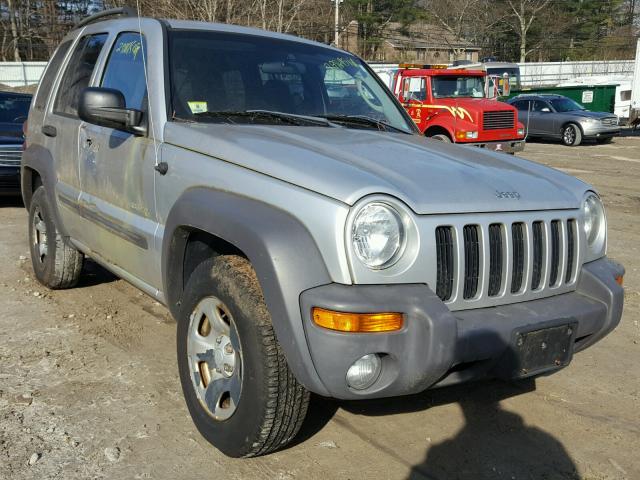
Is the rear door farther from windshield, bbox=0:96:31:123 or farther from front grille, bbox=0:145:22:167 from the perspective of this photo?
windshield, bbox=0:96:31:123

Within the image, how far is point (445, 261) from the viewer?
9.09 feet

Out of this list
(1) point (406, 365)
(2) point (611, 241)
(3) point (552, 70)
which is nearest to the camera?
(1) point (406, 365)

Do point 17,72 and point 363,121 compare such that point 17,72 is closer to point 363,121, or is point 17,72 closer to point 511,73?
point 511,73

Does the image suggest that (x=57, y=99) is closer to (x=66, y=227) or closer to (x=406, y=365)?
(x=66, y=227)

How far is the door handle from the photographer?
4.96m

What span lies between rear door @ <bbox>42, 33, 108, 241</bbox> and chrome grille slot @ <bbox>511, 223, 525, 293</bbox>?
2849 mm

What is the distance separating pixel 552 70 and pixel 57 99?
46770 mm

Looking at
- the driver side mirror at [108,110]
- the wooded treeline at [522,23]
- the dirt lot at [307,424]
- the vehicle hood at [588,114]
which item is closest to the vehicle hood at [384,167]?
the driver side mirror at [108,110]

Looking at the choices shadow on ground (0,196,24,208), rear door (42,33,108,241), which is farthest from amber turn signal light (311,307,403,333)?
Answer: shadow on ground (0,196,24,208)

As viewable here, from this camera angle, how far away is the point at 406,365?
260cm

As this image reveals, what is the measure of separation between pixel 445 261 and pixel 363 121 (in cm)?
161

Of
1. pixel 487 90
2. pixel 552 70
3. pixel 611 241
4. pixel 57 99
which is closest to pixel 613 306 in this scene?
pixel 57 99

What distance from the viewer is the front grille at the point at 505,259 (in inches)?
110

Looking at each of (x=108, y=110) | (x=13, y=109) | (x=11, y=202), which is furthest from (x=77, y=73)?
(x=13, y=109)
